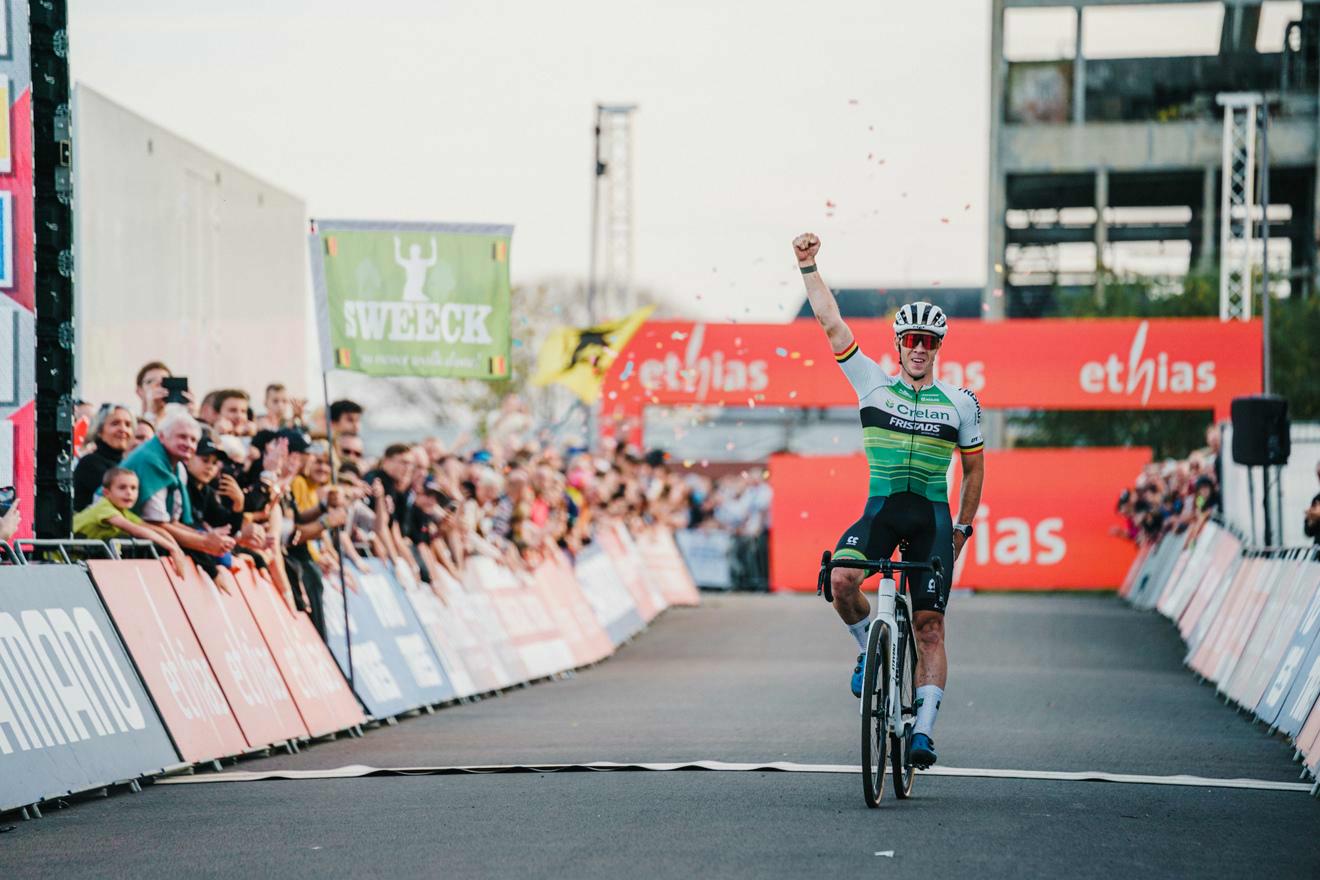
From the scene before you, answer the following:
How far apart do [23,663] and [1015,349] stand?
91.7 feet

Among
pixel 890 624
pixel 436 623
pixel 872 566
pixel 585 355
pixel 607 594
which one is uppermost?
pixel 585 355

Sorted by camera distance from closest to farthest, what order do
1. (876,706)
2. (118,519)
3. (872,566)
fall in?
1. (876,706)
2. (872,566)
3. (118,519)

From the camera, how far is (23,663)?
31.2 ft

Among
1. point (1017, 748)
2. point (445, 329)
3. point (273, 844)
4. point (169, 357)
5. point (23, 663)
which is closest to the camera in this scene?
point (273, 844)

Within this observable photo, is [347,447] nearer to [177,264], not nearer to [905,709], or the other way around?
[177,264]

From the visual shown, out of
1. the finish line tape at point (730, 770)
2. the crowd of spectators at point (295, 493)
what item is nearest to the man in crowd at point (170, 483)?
the crowd of spectators at point (295, 493)

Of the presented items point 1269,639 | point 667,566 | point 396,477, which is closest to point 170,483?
point 396,477

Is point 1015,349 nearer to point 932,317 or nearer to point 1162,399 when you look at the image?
point 1162,399

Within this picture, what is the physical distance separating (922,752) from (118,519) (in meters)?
4.77

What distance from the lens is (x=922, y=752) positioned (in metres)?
9.28

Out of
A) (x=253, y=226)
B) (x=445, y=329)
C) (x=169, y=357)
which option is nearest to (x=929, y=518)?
(x=445, y=329)

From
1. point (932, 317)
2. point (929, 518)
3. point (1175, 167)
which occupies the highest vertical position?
point (1175, 167)

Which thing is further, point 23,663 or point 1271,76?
point 1271,76

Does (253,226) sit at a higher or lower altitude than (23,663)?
higher
